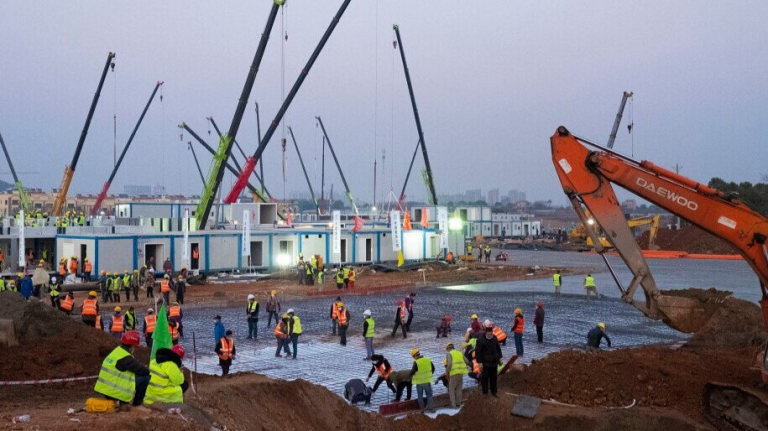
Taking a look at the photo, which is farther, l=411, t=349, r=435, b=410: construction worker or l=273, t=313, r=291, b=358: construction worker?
l=273, t=313, r=291, b=358: construction worker

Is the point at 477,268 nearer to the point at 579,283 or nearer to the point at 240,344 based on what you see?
the point at 579,283

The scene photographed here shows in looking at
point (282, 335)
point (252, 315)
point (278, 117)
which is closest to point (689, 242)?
point (278, 117)

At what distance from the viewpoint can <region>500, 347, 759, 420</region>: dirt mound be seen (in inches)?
501

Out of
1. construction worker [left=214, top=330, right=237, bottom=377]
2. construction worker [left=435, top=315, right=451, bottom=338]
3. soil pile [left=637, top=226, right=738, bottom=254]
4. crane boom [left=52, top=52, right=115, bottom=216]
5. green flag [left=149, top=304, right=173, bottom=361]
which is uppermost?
crane boom [left=52, top=52, right=115, bottom=216]

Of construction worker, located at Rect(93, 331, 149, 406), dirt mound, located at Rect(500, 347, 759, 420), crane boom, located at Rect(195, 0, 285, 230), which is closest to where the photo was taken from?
construction worker, located at Rect(93, 331, 149, 406)

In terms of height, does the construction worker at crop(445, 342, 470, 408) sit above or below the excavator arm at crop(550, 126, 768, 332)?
below

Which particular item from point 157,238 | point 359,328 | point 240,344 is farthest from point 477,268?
point 240,344

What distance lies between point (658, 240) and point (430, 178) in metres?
25.3

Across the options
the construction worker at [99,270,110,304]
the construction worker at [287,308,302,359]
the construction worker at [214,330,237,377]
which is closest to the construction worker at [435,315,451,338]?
the construction worker at [287,308,302,359]

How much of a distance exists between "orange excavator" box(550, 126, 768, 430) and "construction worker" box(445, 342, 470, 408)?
3.18 metres

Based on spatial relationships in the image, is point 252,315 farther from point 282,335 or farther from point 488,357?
point 488,357

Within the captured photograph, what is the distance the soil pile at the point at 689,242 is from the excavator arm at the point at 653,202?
2175 inches

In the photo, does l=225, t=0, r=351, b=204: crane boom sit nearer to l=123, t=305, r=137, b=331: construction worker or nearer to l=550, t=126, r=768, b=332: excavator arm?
l=123, t=305, r=137, b=331: construction worker

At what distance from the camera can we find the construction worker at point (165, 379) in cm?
870
